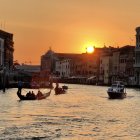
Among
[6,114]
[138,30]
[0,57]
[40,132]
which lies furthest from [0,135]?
[138,30]

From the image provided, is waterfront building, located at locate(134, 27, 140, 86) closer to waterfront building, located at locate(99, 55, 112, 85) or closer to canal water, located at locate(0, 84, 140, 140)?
waterfront building, located at locate(99, 55, 112, 85)

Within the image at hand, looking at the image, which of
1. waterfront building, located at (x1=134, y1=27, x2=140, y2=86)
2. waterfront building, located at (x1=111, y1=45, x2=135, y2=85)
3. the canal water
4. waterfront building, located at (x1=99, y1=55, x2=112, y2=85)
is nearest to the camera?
the canal water

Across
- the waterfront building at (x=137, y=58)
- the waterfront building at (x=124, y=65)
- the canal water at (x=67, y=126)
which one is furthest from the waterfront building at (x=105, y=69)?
the canal water at (x=67, y=126)

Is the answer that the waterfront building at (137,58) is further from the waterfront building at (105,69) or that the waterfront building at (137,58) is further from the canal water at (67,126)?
the canal water at (67,126)

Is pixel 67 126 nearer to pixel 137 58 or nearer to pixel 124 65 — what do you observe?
pixel 137 58

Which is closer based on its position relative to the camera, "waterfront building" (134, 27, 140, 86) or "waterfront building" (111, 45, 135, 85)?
"waterfront building" (134, 27, 140, 86)

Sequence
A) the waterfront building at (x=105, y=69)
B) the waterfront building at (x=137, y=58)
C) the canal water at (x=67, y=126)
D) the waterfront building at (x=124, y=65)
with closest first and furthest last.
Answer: the canal water at (x=67, y=126) → the waterfront building at (x=137, y=58) → the waterfront building at (x=124, y=65) → the waterfront building at (x=105, y=69)

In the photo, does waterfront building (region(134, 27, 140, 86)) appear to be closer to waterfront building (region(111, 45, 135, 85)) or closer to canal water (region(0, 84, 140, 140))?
waterfront building (region(111, 45, 135, 85))


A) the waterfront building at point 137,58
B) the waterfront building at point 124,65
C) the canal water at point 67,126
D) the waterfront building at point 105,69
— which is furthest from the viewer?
the waterfront building at point 105,69

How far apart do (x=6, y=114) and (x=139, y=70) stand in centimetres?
9077

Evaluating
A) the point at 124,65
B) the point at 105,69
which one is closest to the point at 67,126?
the point at 124,65

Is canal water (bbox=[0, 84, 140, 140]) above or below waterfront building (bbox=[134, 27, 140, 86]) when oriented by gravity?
below

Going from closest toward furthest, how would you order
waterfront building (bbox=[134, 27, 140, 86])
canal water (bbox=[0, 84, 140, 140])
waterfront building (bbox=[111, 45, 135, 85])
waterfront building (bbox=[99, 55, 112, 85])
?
canal water (bbox=[0, 84, 140, 140]) < waterfront building (bbox=[134, 27, 140, 86]) < waterfront building (bbox=[111, 45, 135, 85]) < waterfront building (bbox=[99, 55, 112, 85])

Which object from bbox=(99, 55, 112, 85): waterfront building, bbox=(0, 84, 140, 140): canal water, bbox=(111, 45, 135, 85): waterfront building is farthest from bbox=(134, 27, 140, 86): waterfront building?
bbox=(0, 84, 140, 140): canal water
